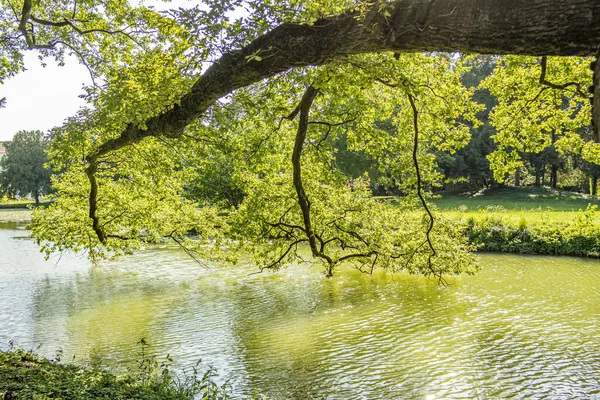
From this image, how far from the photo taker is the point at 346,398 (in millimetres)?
8898

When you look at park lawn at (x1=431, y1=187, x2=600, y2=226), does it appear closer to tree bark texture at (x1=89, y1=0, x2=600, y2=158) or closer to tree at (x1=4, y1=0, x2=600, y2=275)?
tree at (x1=4, y1=0, x2=600, y2=275)

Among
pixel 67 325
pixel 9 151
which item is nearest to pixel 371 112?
pixel 67 325

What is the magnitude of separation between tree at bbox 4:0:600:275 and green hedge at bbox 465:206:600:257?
9.17 m

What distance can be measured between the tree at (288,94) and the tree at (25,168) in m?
65.2

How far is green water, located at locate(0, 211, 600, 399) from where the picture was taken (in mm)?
9781

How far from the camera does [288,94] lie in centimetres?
951

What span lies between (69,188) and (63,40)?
17.0 ft

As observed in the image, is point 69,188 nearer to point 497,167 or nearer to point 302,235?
point 302,235

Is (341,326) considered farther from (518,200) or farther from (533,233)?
(518,200)

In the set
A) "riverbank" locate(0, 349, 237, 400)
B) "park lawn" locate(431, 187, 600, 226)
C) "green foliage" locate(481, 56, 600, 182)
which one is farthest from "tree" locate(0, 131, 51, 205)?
"green foliage" locate(481, 56, 600, 182)

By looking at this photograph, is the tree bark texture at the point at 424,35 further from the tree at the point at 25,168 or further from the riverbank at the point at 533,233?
the tree at the point at 25,168

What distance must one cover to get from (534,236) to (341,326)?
14.4 metres

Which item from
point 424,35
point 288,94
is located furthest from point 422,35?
point 288,94

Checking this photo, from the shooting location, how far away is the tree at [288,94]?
4223 millimetres
